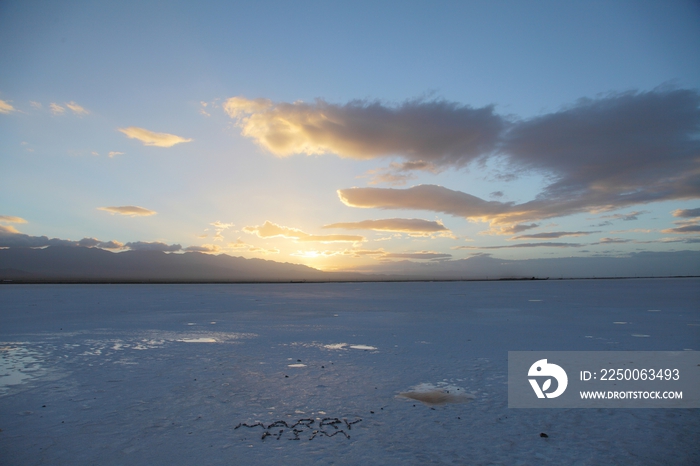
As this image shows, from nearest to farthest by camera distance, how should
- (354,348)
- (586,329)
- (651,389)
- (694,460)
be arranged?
(694,460) → (651,389) → (354,348) → (586,329)

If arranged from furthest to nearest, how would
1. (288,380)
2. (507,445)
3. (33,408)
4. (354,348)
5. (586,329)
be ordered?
1. (586,329)
2. (354,348)
3. (288,380)
4. (33,408)
5. (507,445)

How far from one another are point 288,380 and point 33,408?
16.9ft

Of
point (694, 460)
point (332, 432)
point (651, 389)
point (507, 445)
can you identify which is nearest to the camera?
point (694, 460)

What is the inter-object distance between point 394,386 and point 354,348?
4567 mm

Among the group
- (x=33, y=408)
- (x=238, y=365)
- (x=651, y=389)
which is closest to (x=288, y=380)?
(x=238, y=365)

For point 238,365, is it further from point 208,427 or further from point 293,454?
point 293,454

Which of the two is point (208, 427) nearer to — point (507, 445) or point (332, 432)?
point (332, 432)

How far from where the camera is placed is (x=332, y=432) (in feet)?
20.8

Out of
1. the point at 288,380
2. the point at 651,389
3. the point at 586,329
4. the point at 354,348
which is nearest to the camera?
the point at 651,389

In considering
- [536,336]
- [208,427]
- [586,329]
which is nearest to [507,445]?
[208,427]

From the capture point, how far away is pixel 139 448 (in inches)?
228

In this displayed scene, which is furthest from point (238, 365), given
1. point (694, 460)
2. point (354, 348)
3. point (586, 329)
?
point (586, 329)

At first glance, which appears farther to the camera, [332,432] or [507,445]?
[332,432]

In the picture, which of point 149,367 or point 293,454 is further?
point 149,367
